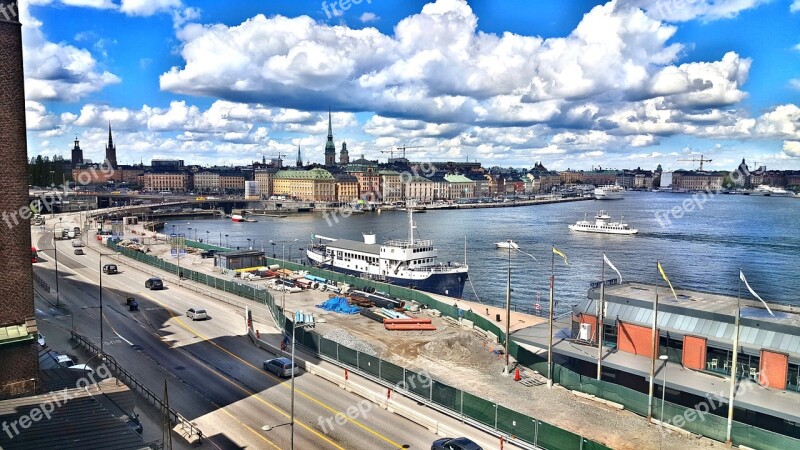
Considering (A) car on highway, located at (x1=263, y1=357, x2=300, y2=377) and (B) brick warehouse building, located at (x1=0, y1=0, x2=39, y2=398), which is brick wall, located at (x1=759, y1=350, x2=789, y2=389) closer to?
(A) car on highway, located at (x1=263, y1=357, x2=300, y2=377)

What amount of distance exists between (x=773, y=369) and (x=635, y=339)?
645 centimetres

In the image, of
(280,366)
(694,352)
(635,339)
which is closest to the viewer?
(694,352)

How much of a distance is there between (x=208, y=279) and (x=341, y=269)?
23674 mm

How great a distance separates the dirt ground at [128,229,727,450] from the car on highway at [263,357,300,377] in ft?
17.6

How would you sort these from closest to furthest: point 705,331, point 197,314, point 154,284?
point 705,331 → point 197,314 → point 154,284

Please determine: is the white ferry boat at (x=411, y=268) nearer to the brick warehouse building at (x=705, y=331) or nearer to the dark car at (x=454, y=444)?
the brick warehouse building at (x=705, y=331)

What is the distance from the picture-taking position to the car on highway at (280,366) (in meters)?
28.7

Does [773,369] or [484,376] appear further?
[484,376]

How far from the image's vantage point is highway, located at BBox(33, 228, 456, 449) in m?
22.8

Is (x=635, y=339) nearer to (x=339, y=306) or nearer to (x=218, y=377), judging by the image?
(x=218, y=377)

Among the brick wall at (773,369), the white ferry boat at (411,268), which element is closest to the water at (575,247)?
the white ferry boat at (411,268)

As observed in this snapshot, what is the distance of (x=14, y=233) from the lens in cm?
2038

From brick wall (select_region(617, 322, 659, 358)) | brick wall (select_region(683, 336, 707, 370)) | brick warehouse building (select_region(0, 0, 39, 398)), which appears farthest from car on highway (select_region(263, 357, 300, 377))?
brick wall (select_region(683, 336, 707, 370))

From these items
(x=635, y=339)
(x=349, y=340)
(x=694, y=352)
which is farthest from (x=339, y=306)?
(x=694, y=352)
